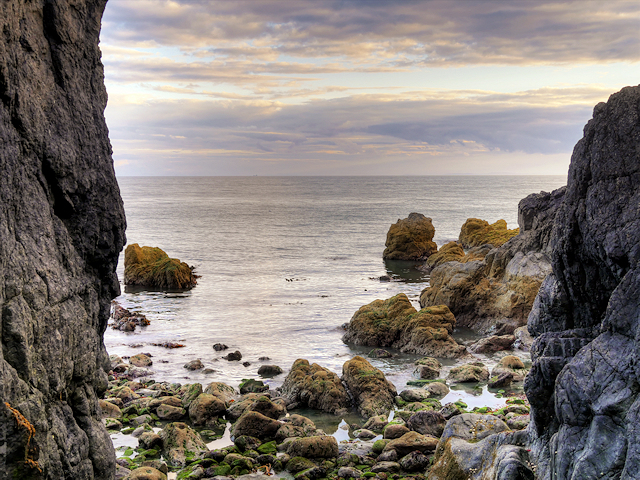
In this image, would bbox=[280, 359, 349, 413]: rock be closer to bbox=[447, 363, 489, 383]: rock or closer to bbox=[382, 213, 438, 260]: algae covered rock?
bbox=[447, 363, 489, 383]: rock

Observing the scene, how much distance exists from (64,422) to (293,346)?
20358 millimetres

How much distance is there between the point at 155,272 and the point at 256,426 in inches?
1250

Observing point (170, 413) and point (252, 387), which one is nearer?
point (170, 413)

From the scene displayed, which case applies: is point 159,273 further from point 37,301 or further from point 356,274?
point 37,301

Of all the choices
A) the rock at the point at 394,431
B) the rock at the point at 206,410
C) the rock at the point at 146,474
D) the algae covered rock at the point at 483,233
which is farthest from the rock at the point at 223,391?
the algae covered rock at the point at 483,233

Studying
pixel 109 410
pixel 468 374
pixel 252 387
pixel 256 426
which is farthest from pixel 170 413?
pixel 468 374

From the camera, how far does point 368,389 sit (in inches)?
805

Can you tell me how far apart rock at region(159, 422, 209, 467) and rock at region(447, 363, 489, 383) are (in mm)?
11220

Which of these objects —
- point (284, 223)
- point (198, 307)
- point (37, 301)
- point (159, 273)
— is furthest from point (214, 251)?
point (37, 301)

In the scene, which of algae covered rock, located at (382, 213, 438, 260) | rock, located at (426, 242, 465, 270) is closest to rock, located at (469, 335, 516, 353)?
rock, located at (426, 242, 465, 270)

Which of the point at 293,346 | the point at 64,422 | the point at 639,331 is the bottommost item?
the point at 293,346

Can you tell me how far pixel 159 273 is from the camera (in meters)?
46.2

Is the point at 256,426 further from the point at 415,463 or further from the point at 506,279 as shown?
the point at 506,279

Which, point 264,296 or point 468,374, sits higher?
point 468,374
